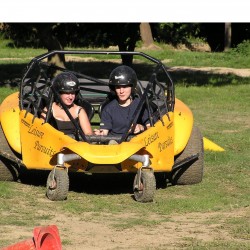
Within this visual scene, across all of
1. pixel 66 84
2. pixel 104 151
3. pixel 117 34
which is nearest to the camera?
pixel 104 151

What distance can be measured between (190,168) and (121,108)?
0.99 m

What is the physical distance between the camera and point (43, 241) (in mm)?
6184

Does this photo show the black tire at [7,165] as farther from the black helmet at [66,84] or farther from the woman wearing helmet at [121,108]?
the woman wearing helmet at [121,108]

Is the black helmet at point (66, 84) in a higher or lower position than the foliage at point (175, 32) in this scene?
higher

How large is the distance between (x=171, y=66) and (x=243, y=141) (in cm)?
1667

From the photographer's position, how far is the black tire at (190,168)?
10969 mm

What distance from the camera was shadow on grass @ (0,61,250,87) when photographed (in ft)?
82.8

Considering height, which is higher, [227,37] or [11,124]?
[11,124]

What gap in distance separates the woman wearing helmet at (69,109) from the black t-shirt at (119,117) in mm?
213

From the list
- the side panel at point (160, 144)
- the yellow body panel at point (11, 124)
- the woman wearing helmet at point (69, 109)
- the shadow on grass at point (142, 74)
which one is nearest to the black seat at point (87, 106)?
the woman wearing helmet at point (69, 109)

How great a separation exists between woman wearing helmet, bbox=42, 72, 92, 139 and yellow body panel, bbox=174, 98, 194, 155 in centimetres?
92

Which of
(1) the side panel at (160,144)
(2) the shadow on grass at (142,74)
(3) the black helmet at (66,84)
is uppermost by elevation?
(3) the black helmet at (66,84)

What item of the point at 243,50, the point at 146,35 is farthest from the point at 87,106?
the point at 146,35

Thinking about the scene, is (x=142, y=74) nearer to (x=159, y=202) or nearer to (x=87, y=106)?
(x=87, y=106)
